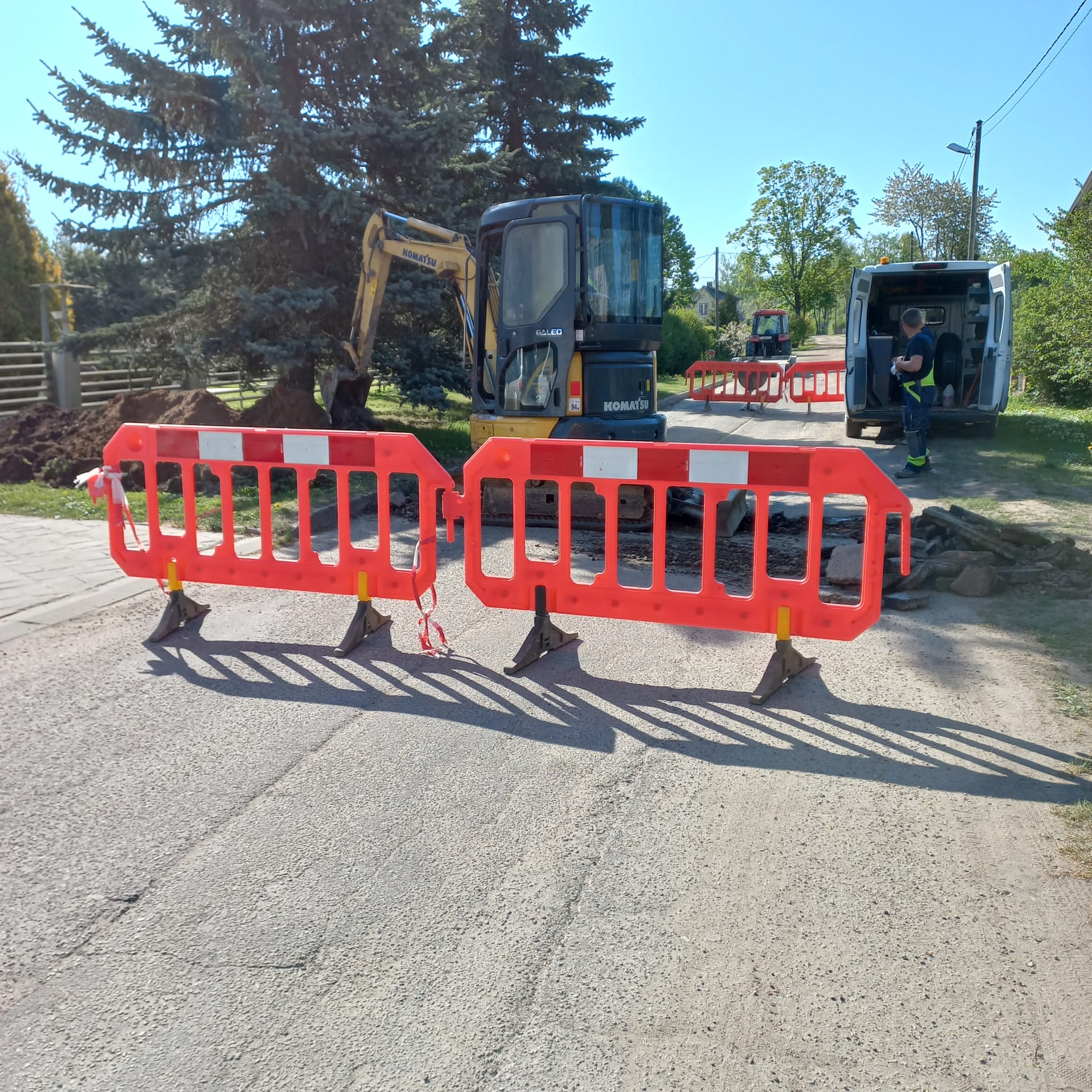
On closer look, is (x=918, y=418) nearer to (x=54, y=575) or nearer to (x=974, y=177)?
(x=54, y=575)

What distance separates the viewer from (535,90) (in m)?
23.1

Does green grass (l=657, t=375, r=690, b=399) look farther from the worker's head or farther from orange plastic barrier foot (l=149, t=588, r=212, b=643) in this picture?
orange plastic barrier foot (l=149, t=588, r=212, b=643)

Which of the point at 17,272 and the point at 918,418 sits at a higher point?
the point at 17,272

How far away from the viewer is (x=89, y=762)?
184 inches

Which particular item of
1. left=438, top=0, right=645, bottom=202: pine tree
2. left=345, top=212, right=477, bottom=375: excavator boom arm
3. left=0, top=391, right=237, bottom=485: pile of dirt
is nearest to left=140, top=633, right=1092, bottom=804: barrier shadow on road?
left=345, top=212, right=477, bottom=375: excavator boom arm

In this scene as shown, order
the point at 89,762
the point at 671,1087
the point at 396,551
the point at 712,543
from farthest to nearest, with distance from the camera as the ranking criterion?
the point at 396,551
the point at 712,543
the point at 89,762
the point at 671,1087

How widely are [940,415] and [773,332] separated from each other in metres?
35.9

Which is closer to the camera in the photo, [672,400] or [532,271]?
[532,271]

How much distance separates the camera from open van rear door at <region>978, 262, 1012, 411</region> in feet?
52.5

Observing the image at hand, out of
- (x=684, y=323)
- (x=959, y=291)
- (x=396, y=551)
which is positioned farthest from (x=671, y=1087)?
(x=684, y=323)

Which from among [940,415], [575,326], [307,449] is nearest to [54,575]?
[307,449]

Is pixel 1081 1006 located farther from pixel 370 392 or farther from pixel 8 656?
pixel 370 392

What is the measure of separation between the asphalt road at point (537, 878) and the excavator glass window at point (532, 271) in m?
5.81

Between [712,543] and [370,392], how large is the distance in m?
17.7
